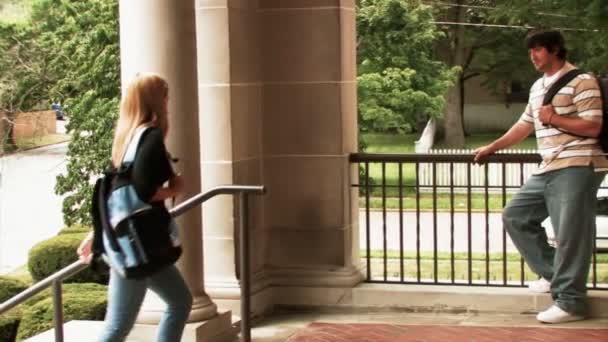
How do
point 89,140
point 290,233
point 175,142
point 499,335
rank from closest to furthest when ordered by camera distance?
point 175,142, point 499,335, point 290,233, point 89,140

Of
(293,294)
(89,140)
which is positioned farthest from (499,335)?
(89,140)

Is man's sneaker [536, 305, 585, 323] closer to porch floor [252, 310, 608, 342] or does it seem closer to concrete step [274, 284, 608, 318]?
porch floor [252, 310, 608, 342]

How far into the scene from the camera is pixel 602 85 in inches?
272

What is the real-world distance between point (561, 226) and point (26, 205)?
23175 mm

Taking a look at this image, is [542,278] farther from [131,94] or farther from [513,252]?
[513,252]

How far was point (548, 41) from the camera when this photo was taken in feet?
22.4

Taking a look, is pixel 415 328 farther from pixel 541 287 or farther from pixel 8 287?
pixel 8 287

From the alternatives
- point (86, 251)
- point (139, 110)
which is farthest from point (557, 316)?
point (139, 110)

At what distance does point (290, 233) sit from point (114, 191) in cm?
357

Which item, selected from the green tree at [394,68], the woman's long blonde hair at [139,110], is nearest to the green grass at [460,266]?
the green tree at [394,68]

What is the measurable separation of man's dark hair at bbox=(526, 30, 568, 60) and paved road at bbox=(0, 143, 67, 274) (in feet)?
43.6

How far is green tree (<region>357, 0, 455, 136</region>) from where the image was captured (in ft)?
69.7

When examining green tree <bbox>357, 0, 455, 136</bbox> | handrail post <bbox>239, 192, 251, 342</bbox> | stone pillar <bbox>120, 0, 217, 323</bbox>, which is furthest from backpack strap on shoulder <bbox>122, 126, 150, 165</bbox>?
green tree <bbox>357, 0, 455, 136</bbox>

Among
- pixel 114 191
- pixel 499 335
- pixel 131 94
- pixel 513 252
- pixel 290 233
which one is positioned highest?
pixel 131 94
